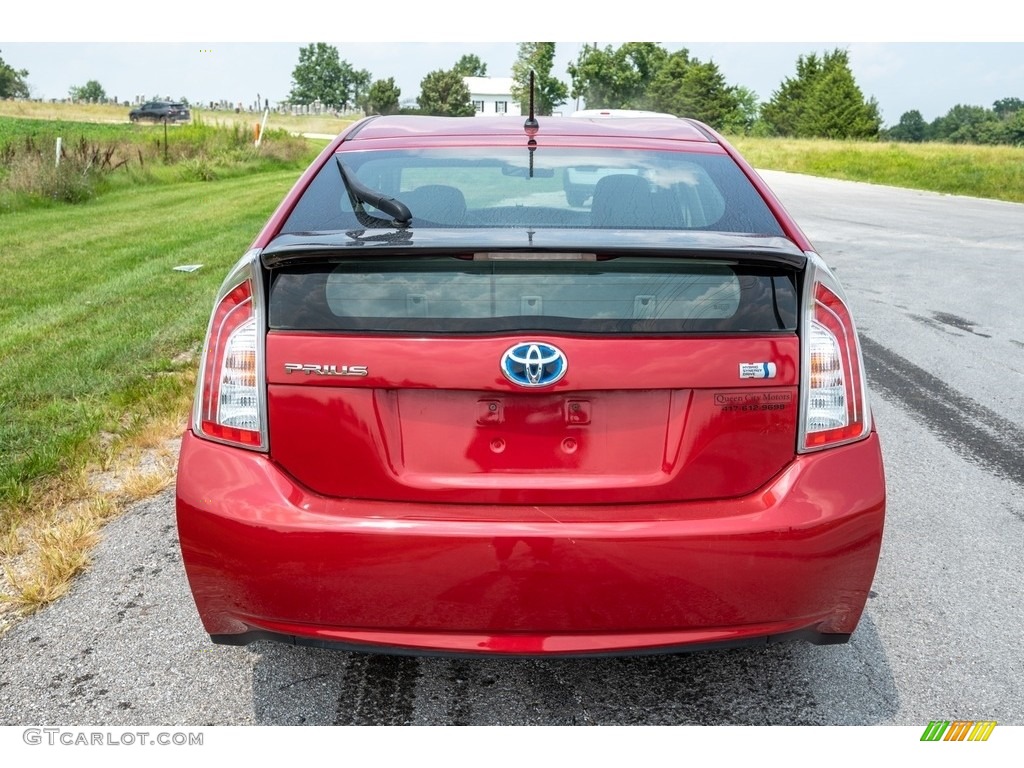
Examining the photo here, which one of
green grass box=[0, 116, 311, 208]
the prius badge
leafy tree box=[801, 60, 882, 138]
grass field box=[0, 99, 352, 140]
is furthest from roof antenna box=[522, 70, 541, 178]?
leafy tree box=[801, 60, 882, 138]

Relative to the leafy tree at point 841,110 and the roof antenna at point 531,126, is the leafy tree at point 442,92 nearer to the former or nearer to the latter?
the leafy tree at point 841,110

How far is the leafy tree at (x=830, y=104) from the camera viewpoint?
293 ft

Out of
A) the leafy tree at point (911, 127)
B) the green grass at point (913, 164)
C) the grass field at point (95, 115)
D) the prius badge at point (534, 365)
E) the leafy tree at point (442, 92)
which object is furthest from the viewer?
the leafy tree at point (911, 127)

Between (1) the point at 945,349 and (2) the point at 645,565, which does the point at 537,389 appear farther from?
(1) the point at 945,349

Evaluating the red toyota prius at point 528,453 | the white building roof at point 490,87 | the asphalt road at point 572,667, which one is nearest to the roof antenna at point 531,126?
the red toyota prius at point 528,453

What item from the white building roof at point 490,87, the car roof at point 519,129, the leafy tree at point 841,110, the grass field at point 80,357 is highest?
the white building roof at point 490,87

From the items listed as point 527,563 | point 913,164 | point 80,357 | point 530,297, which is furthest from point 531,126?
point 913,164

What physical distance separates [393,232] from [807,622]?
1.47 m

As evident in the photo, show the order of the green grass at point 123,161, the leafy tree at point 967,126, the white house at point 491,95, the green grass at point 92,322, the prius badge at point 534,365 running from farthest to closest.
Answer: the white house at point 491,95 < the leafy tree at point 967,126 < the green grass at point 123,161 < the green grass at point 92,322 < the prius badge at point 534,365

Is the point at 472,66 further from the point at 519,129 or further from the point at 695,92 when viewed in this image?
the point at 519,129

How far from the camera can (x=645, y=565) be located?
223cm

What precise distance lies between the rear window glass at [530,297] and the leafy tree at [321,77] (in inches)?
5497

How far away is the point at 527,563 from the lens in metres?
2.22
